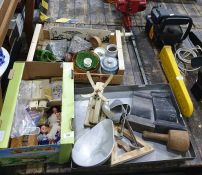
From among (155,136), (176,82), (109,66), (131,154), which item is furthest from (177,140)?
(109,66)

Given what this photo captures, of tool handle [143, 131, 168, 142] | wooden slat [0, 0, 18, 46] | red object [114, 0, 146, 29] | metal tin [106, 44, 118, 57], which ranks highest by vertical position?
wooden slat [0, 0, 18, 46]

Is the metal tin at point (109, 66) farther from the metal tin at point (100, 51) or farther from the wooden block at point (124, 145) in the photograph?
the wooden block at point (124, 145)

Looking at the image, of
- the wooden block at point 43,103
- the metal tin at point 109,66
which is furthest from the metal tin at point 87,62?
the wooden block at point 43,103

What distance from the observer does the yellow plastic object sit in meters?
1.30

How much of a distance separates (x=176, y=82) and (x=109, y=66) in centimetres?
39

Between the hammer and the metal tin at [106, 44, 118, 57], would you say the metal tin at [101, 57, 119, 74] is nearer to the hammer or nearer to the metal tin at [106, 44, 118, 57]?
the metal tin at [106, 44, 118, 57]

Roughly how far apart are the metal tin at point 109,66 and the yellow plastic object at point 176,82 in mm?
343

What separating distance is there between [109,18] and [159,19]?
0.50m

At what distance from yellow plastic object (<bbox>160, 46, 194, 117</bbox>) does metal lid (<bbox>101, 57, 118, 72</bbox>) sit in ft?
1.14

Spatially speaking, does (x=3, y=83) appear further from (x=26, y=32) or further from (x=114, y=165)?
(x=114, y=165)

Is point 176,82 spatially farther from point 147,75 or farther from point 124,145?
point 124,145

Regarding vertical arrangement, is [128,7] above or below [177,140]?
above

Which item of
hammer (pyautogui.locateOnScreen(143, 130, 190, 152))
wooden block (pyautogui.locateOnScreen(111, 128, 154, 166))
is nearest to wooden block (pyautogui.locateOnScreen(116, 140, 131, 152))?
wooden block (pyautogui.locateOnScreen(111, 128, 154, 166))

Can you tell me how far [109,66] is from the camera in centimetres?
139
